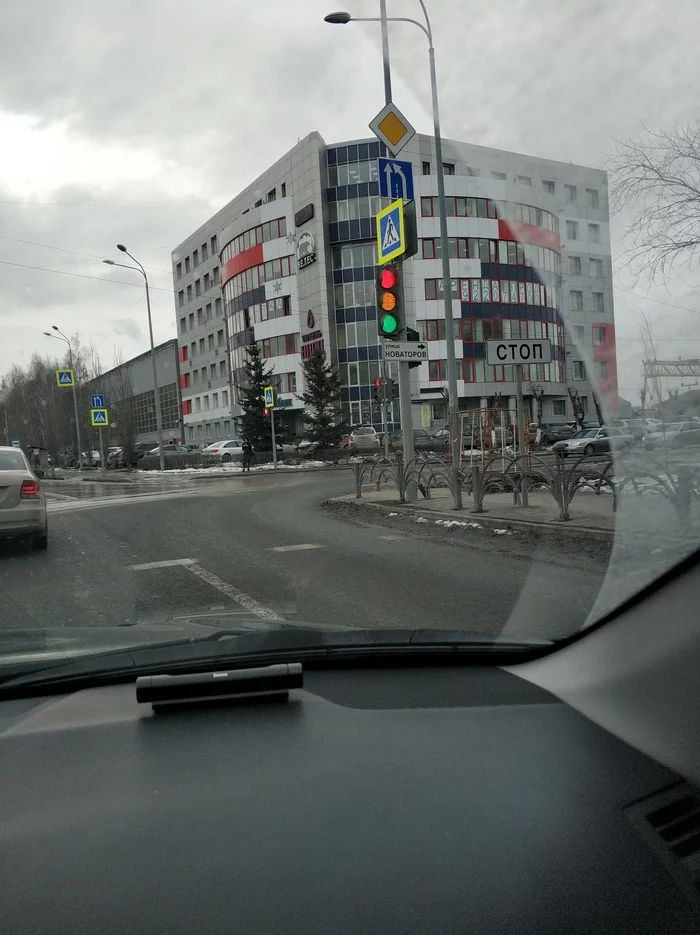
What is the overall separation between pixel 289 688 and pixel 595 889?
1.10 meters

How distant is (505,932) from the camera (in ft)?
4.75

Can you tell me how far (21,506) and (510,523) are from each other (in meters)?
6.78

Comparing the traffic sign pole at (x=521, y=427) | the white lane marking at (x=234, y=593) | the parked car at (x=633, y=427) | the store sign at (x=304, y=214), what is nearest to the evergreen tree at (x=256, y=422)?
the store sign at (x=304, y=214)

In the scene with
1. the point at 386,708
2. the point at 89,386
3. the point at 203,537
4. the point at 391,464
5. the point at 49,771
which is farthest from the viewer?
the point at 89,386

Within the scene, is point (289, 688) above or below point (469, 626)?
above

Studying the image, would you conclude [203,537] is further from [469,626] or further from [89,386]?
[89,386]

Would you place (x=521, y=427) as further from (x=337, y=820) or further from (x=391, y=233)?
(x=337, y=820)

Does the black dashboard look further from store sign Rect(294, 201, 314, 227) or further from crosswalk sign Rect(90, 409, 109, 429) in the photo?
store sign Rect(294, 201, 314, 227)

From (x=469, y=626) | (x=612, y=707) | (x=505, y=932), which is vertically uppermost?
(x=612, y=707)

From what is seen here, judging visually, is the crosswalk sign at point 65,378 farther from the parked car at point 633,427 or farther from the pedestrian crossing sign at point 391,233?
the parked car at point 633,427

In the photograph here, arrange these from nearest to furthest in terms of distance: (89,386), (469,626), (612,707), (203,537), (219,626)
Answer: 1. (612,707)
2. (219,626)
3. (469,626)
4. (203,537)
5. (89,386)

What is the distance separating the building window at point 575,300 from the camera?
271 centimetres

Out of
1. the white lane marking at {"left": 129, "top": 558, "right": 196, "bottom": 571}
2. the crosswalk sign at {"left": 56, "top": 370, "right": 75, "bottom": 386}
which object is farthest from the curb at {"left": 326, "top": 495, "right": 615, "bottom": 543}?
the crosswalk sign at {"left": 56, "top": 370, "right": 75, "bottom": 386}

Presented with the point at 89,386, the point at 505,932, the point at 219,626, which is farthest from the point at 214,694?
the point at 89,386
